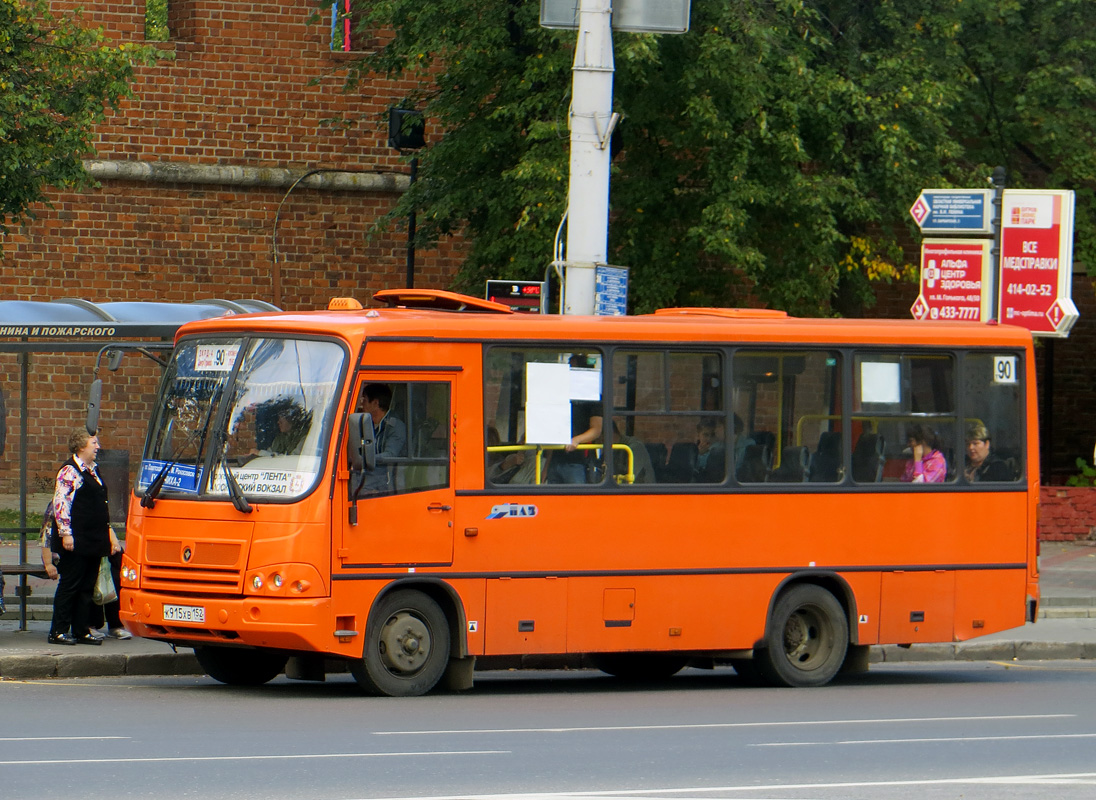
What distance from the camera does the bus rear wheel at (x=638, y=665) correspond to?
14.2 meters

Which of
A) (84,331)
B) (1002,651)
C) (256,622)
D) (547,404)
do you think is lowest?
(1002,651)

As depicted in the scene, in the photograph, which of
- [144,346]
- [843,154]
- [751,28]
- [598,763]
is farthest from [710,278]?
[598,763]

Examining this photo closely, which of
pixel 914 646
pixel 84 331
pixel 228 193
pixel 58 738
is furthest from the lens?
pixel 228 193

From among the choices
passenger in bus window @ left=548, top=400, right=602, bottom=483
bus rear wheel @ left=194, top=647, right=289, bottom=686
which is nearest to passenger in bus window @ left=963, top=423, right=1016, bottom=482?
passenger in bus window @ left=548, top=400, right=602, bottom=483

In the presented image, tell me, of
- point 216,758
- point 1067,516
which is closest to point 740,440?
point 216,758

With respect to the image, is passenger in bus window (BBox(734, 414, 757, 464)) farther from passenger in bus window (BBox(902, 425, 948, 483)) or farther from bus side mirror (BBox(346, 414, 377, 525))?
bus side mirror (BBox(346, 414, 377, 525))

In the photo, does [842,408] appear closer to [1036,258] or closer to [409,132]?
[1036,258]

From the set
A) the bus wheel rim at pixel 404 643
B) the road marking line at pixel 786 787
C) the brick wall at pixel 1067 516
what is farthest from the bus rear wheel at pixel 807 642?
the brick wall at pixel 1067 516

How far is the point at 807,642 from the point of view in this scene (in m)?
13.8

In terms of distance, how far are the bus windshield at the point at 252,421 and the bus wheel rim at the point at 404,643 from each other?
3.60 feet

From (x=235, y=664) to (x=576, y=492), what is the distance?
273 centimetres

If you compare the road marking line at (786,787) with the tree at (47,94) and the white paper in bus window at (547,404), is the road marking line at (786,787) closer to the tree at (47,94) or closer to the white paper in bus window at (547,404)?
the white paper in bus window at (547,404)

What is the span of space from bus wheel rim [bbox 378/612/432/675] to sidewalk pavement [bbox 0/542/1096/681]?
2.39 m

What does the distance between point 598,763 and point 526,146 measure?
14114mm
